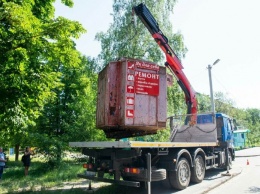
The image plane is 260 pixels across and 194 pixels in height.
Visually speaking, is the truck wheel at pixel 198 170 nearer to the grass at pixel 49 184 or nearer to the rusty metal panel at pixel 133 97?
the grass at pixel 49 184

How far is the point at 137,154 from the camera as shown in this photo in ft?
20.7

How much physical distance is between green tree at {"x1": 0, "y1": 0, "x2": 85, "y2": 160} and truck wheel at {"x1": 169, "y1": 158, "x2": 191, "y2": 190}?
4119mm

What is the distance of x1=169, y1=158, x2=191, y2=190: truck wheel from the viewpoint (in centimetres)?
759

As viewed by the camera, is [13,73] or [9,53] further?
[13,73]

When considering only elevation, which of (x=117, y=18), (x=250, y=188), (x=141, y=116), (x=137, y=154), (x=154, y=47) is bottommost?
(x=250, y=188)

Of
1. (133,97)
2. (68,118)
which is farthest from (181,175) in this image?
(68,118)

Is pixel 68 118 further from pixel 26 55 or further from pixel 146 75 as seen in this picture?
pixel 26 55

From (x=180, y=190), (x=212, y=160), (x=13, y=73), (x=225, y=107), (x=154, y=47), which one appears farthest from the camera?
(x=225, y=107)

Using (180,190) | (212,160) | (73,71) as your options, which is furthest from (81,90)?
(180,190)

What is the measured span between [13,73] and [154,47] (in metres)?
12.3

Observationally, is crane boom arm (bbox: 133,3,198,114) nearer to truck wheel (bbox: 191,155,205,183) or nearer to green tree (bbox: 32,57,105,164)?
truck wheel (bbox: 191,155,205,183)

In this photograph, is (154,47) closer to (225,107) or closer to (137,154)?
(137,154)

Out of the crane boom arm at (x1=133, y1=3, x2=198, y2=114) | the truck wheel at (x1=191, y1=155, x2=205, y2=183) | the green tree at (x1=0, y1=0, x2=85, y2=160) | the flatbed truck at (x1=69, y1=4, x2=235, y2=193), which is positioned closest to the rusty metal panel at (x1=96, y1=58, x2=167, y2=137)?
the flatbed truck at (x1=69, y1=4, x2=235, y2=193)

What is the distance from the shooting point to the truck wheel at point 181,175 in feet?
24.9
